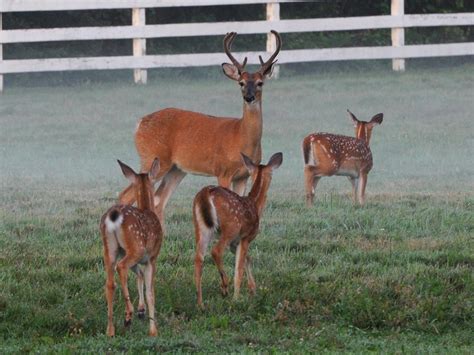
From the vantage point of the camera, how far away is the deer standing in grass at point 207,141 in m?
12.8

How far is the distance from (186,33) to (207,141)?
1231cm

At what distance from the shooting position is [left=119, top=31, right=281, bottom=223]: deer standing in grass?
12789 mm

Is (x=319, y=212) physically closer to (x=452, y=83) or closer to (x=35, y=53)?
(x=452, y=83)

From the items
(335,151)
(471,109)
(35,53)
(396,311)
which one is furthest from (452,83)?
(396,311)

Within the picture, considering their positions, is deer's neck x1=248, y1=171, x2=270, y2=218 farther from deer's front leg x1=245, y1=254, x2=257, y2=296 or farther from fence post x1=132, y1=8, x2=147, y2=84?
fence post x1=132, y1=8, x2=147, y2=84

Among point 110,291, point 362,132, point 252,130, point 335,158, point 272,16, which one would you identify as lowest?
point 110,291

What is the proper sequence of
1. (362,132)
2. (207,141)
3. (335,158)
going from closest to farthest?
(207,141), (335,158), (362,132)

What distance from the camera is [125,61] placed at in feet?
83.2

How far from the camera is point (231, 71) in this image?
1337 centimetres

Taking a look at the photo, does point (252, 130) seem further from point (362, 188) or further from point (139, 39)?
point (139, 39)

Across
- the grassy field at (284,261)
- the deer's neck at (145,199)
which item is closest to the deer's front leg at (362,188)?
the grassy field at (284,261)

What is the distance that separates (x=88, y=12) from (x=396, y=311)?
20020 mm

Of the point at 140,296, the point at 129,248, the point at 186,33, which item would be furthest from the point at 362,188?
the point at 186,33

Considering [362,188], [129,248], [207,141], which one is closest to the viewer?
[129,248]
